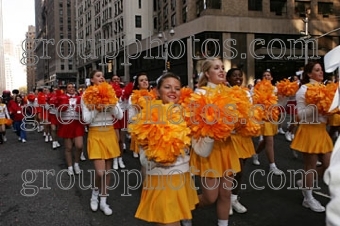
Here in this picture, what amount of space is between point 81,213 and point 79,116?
2.99 metres

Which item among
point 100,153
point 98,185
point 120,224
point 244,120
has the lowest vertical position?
point 120,224

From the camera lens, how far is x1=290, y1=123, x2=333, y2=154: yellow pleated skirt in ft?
15.8

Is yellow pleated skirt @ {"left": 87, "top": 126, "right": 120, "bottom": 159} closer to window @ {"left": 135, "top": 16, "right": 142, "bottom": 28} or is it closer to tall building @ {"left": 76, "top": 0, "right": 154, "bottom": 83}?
tall building @ {"left": 76, "top": 0, "right": 154, "bottom": 83}

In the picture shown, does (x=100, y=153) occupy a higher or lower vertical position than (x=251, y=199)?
higher

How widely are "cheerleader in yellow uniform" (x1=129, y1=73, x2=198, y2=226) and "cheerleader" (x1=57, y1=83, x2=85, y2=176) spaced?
407 centimetres

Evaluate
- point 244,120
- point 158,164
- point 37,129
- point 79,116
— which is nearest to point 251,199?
point 244,120

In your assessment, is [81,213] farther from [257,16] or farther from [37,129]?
[257,16]

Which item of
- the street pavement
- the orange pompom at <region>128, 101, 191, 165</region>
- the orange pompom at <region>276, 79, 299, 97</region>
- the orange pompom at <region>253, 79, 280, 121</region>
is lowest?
the street pavement

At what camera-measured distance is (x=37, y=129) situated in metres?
17.4

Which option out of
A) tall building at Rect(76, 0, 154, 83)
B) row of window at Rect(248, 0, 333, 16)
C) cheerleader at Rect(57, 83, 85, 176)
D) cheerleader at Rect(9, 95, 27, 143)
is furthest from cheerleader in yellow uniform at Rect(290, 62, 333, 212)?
tall building at Rect(76, 0, 154, 83)

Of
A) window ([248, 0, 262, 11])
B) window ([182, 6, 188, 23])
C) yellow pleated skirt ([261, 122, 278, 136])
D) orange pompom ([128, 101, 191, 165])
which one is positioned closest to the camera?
orange pompom ([128, 101, 191, 165])

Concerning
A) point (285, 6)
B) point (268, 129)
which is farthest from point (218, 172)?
point (285, 6)

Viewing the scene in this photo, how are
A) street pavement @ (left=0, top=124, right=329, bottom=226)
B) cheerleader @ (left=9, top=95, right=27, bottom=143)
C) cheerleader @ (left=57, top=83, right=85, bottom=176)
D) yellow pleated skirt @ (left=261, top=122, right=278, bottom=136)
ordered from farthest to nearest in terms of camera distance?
1. cheerleader @ (left=9, top=95, right=27, bottom=143)
2. cheerleader @ (left=57, top=83, right=85, bottom=176)
3. yellow pleated skirt @ (left=261, top=122, right=278, bottom=136)
4. street pavement @ (left=0, top=124, right=329, bottom=226)

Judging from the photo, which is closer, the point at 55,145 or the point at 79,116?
the point at 79,116
